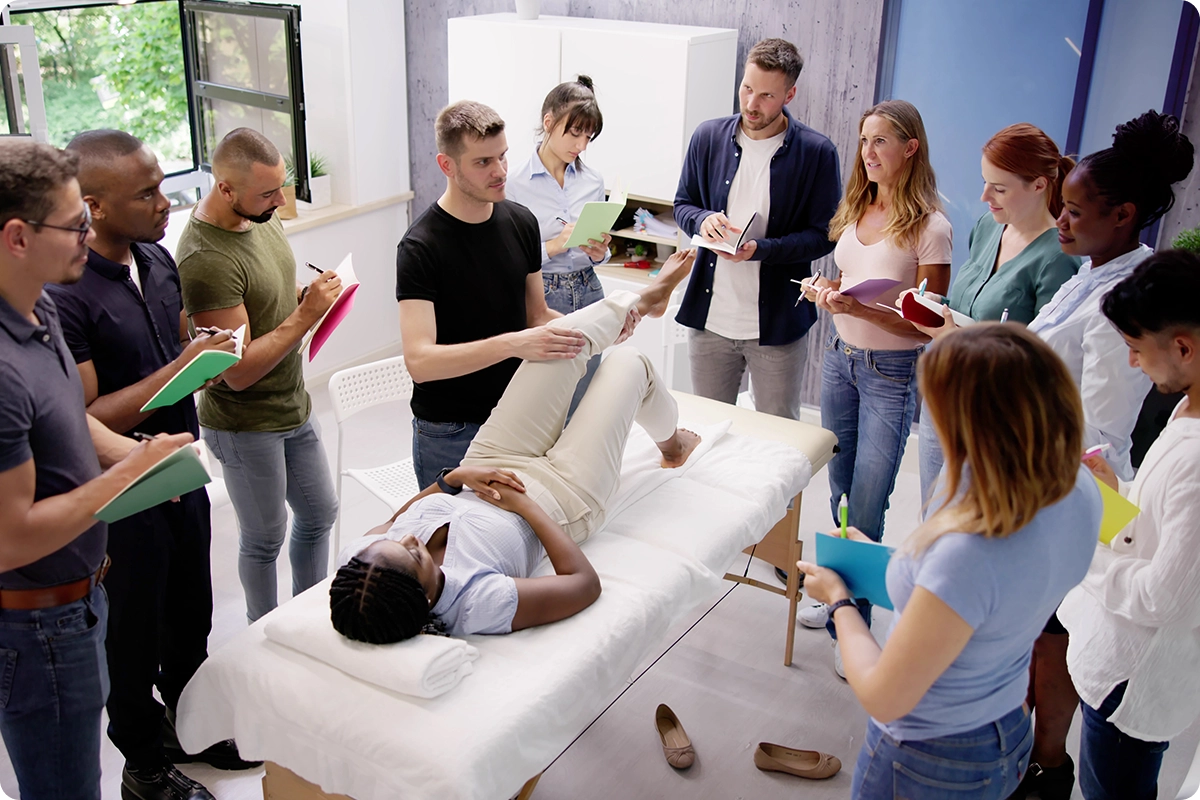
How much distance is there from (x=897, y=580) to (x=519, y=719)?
0.69 metres

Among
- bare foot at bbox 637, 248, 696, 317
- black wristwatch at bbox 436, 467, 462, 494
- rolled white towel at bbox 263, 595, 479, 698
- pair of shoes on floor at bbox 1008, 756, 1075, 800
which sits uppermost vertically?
bare foot at bbox 637, 248, 696, 317

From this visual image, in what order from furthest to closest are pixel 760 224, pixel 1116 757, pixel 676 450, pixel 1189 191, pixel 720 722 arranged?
pixel 1189 191 → pixel 760 224 → pixel 720 722 → pixel 676 450 → pixel 1116 757

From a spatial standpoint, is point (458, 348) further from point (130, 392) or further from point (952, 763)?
point (952, 763)

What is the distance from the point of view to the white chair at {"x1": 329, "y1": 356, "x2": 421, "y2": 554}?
294 cm

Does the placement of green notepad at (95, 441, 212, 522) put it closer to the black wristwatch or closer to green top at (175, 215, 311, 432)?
→ the black wristwatch

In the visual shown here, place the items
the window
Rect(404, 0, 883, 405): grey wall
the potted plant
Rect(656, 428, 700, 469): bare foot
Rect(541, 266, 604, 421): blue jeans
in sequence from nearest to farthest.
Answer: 1. Rect(656, 428, 700, 469): bare foot
2. Rect(541, 266, 604, 421): blue jeans
3. Rect(404, 0, 883, 405): grey wall
4. the window
5. the potted plant

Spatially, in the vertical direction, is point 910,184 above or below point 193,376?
above

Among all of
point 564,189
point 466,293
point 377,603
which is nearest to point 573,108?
point 564,189

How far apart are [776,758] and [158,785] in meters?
1.47

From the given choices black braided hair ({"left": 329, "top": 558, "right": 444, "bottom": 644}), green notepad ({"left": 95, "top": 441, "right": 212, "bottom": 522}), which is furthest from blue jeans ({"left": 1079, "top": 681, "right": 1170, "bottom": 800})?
Answer: green notepad ({"left": 95, "top": 441, "right": 212, "bottom": 522})

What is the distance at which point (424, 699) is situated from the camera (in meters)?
1.74

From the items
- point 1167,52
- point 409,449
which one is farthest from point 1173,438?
point 409,449

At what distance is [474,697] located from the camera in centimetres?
175

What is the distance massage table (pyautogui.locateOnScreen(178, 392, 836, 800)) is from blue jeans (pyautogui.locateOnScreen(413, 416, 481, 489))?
1.44ft
